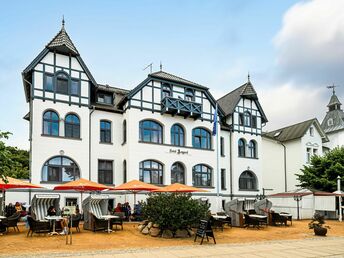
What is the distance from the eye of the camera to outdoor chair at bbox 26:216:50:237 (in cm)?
1625

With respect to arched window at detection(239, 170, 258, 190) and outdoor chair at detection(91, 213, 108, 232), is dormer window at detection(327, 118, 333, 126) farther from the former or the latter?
outdoor chair at detection(91, 213, 108, 232)

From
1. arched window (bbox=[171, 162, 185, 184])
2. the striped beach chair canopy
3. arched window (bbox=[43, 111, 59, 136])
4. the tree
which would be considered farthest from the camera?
the tree

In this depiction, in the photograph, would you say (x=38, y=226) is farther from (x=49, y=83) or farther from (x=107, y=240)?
(x=49, y=83)

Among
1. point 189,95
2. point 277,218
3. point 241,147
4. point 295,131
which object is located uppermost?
point 189,95

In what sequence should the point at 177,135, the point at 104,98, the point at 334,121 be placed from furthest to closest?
the point at 334,121
the point at 177,135
the point at 104,98

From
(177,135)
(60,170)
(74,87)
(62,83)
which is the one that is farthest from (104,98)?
(60,170)

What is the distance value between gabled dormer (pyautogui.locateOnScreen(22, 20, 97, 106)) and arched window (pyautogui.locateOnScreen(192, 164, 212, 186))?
10127 millimetres

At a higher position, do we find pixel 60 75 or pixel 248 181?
pixel 60 75

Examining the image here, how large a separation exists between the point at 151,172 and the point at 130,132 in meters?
3.43

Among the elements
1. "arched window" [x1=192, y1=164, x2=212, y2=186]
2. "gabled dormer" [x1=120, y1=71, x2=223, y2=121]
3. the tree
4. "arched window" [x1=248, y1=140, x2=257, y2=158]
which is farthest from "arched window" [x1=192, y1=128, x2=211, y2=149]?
the tree

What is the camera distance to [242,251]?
44.1ft

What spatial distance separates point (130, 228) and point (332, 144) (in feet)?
152

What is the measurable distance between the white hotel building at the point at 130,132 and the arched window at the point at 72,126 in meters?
0.07

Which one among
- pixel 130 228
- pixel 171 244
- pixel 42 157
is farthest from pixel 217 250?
pixel 42 157
